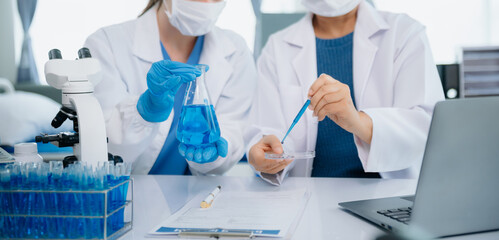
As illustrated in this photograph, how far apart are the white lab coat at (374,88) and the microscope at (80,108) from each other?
600mm

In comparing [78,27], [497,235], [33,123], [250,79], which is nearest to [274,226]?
[497,235]

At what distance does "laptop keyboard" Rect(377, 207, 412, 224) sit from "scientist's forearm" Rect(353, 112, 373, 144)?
0.37 m

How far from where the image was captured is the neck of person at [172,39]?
182 cm

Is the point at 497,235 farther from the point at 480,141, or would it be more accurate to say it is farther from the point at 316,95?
the point at 316,95

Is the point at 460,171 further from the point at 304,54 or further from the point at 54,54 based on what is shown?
the point at 304,54

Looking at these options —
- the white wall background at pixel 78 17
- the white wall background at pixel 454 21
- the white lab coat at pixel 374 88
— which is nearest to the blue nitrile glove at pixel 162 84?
the white lab coat at pixel 374 88

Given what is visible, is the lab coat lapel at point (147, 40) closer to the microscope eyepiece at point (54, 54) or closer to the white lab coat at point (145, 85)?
the white lab coat at point (145, 85)

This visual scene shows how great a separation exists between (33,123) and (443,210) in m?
3.12

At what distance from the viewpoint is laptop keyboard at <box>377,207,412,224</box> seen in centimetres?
87

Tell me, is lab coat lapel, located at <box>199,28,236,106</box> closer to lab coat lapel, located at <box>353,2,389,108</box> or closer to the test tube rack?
lab coat lapel, located at <box>353,2,389,108</box>

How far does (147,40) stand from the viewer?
173 cm

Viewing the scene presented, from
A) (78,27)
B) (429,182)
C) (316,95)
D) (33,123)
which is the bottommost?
(33,123)

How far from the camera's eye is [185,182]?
139cm

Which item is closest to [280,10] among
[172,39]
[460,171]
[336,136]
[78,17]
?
[78,17]
